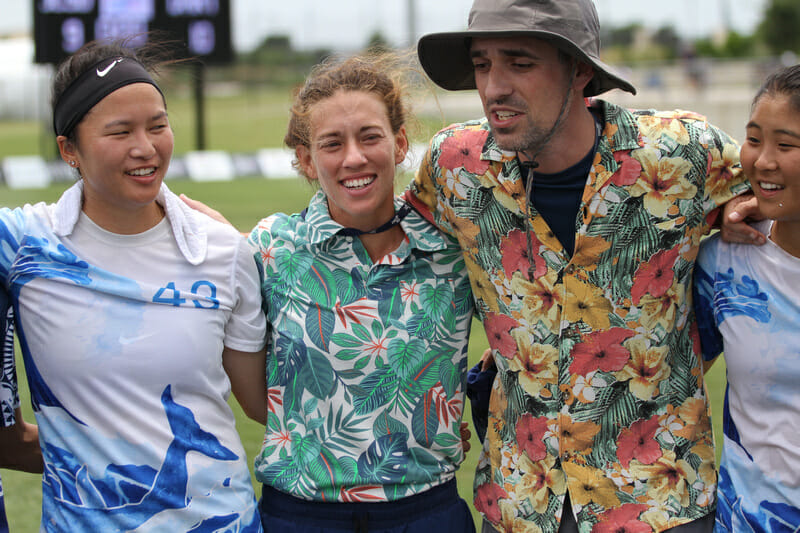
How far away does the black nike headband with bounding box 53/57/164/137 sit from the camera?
2.58 meters

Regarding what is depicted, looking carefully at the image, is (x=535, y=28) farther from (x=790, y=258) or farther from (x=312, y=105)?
(x=790, y=258)

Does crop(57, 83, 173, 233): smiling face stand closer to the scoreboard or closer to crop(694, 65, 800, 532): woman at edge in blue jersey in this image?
crop(694, 65, 800, 532): woman at edge in blue jersey

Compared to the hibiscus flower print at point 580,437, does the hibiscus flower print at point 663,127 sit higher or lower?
higher

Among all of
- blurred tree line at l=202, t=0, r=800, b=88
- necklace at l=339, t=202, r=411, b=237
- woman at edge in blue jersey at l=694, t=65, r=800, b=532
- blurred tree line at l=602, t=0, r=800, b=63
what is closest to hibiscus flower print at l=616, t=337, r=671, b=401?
woman at edge in blue jersey at l=694, t=65, r=800, b=532

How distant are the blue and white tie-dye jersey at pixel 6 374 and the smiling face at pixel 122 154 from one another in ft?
1.18

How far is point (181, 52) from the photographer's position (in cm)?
1278

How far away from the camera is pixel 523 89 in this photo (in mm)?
2863

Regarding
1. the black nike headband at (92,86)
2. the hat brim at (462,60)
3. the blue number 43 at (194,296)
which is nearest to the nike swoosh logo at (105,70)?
the black nike headband at (92,86)

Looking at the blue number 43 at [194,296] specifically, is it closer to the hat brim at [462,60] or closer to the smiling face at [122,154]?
the smiling face at [122,154]

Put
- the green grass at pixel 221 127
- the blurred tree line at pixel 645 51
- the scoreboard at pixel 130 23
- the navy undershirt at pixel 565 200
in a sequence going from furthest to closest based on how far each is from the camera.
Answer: the blurred tree line at pixel 645 51
the green grass at pixel 221 127
the scoreboard at pixel 130 23
the navy undershirt at pixel 565 200

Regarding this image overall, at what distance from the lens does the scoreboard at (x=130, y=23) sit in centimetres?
1262

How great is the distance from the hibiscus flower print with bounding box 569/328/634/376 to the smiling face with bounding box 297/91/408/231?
80 centimetres

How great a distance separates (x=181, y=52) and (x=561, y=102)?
35.4 ft

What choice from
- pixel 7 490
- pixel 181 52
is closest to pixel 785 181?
pixel 7 490
